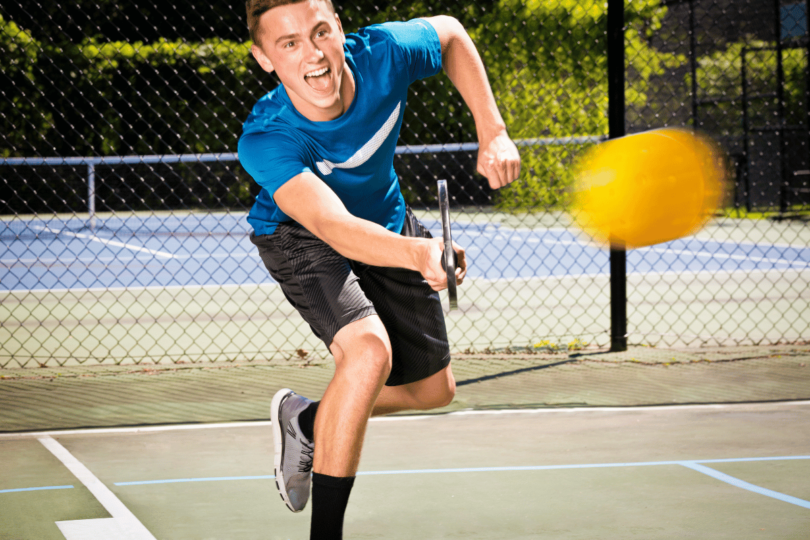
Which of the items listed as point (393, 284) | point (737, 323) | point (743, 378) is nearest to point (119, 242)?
point (737, 323)

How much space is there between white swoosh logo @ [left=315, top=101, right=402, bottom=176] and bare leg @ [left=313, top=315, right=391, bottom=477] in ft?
1.70

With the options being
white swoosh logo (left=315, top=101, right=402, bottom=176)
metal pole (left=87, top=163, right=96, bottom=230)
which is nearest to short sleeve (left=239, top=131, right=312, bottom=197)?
white swoosh logo (left=315, top=101, right=402, bottom=176)

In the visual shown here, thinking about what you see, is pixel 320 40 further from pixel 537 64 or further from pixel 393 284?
pixel 537 64

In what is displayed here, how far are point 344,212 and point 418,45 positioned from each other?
0.88 m

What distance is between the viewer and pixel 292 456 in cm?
304

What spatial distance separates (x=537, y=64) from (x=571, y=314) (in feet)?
28.1

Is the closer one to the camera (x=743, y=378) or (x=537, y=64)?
(x=743, y=378)

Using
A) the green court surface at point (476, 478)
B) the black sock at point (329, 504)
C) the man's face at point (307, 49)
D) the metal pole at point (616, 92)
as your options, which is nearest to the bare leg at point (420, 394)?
the green court surface at point (476, 478)

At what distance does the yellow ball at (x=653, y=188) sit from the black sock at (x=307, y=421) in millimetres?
1188

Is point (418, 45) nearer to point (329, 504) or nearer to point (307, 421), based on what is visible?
point (307, 421)

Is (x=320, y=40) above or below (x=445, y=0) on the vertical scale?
below

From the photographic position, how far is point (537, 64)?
15.4m

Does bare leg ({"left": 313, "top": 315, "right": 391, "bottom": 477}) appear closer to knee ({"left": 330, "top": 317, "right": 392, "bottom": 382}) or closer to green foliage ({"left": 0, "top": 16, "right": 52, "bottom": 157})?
knee ({"left": 330, "top": 317, "right": 392, "bottom": 382})

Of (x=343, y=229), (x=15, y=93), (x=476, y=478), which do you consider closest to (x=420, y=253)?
(x=343, y=229)
